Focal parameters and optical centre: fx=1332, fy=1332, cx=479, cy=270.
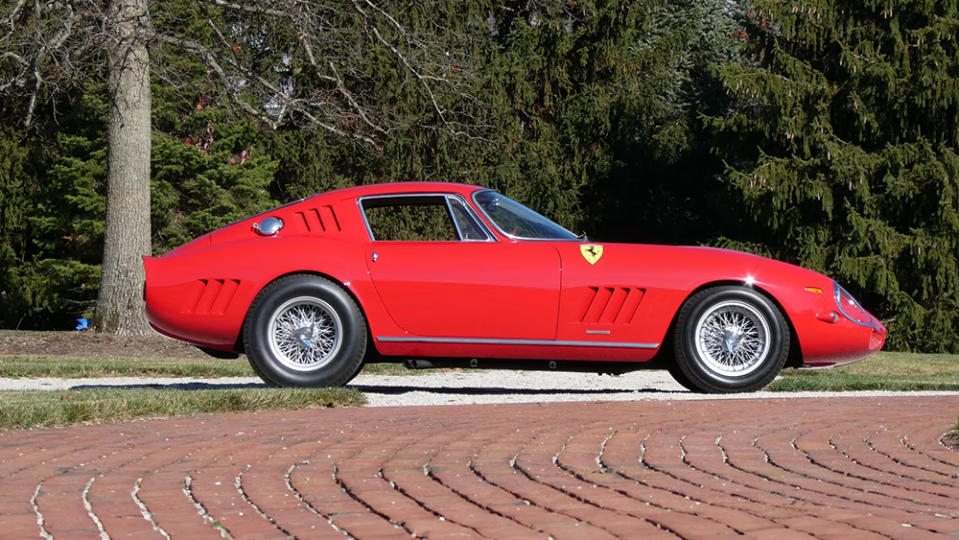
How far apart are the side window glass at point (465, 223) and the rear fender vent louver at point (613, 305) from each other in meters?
0.84

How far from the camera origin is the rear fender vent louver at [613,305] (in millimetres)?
8641

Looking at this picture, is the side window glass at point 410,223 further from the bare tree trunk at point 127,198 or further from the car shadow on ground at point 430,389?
the car shadow on ground at point 430,389

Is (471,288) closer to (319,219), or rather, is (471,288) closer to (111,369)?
(319,219)

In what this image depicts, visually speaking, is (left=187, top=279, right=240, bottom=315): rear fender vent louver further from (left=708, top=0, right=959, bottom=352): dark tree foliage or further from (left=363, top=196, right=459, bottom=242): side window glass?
(left=708, top=0, right=959, bottom=352): dark tree foliage

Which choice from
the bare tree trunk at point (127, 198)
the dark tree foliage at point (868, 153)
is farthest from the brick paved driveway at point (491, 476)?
the dark tree foliage at point (868, 153)

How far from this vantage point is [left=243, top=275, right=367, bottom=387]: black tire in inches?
342

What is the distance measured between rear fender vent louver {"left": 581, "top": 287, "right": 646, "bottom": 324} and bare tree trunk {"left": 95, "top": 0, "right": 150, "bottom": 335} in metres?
10.4

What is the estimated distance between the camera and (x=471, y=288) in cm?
865

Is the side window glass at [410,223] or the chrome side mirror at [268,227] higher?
the side window glass at [410,223]

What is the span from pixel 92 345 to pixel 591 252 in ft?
30.7

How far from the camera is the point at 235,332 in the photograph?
8.84 m

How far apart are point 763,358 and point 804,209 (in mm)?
16271

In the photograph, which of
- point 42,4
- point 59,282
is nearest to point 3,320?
point 59,282

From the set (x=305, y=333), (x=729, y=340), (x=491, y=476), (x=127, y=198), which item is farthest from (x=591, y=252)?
(x=127, y=198)
